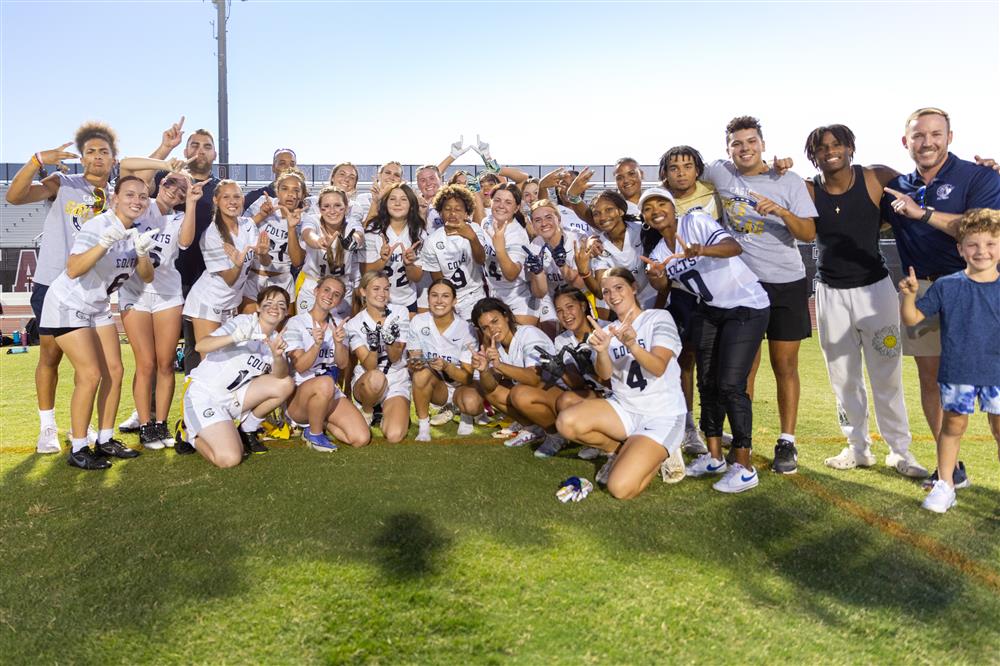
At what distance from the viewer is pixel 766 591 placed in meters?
2.63

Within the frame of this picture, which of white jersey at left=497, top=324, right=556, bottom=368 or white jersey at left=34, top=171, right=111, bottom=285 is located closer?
white jersey at left=34, top=171, right=111, bottom=285

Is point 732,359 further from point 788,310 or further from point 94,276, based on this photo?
point 94,276

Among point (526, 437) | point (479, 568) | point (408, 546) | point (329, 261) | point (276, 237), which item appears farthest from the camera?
point (276, 237)

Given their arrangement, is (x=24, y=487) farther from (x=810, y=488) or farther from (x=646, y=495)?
(x=810, y=488)

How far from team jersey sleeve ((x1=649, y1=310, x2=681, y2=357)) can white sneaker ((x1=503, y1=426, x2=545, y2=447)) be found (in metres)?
1.51

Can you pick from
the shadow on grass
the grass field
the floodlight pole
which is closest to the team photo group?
the grass field

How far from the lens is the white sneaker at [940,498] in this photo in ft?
11.5

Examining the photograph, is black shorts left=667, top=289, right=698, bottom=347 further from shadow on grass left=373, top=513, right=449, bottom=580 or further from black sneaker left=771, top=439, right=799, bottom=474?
shadow on grass left=373, top=513, right=449, bottom=580

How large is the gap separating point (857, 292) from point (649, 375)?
1456 mm

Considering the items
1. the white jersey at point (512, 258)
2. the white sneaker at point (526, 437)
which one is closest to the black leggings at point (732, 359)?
the white sneaker at point (526, 437)

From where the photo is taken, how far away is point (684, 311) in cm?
443

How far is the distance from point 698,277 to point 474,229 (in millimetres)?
2032

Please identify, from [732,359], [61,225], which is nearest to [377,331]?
[61,225]

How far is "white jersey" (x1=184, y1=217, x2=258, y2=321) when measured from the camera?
503 cm
